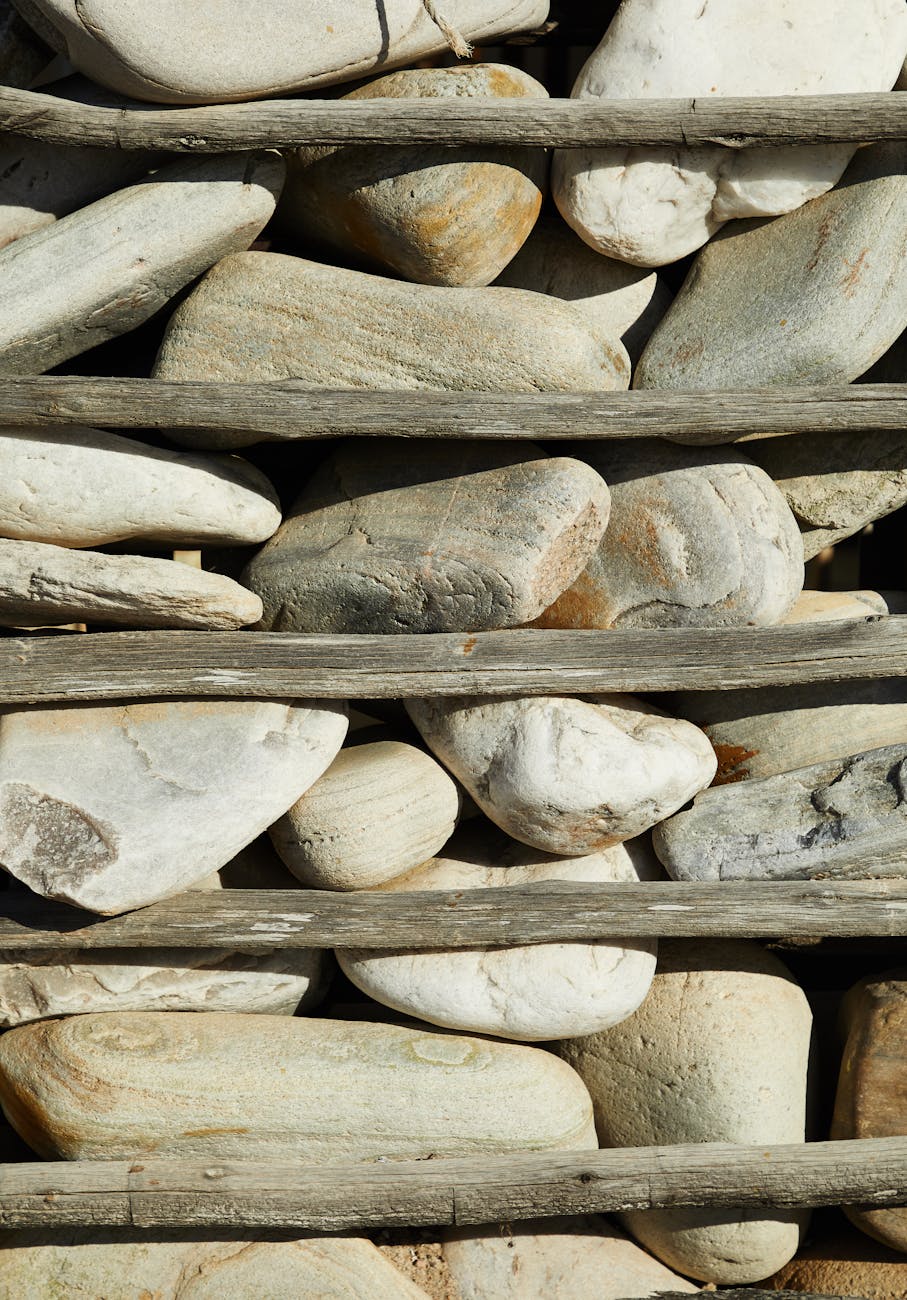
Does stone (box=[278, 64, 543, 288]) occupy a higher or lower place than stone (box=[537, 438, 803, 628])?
higher

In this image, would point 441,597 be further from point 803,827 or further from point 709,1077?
point 709,1077

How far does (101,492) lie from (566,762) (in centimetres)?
105

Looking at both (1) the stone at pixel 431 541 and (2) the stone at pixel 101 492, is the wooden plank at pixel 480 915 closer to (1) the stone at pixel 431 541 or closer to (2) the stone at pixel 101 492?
(1) the stone at pixel 431 541

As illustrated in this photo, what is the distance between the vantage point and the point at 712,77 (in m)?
2.32

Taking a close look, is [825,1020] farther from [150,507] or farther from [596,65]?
[596,65]

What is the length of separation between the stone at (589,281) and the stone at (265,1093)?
1.58m

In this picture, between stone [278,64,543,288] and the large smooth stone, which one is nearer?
stone [278,64,543,288]

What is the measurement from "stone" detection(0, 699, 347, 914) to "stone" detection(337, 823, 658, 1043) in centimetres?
38

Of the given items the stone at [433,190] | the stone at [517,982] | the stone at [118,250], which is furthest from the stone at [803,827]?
the stone at [118,250]

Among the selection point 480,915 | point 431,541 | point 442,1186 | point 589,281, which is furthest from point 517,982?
point 589,281

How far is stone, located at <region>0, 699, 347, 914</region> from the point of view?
2266mm

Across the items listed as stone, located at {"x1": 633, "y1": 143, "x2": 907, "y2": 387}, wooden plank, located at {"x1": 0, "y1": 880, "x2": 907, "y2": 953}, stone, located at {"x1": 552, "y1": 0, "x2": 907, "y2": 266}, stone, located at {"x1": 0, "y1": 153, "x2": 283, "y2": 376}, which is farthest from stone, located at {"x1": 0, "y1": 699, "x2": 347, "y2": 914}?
stone, located at {"x1": 552, "y1": 0, "x2": 907, "y2": 266}

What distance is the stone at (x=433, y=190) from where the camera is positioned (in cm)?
229

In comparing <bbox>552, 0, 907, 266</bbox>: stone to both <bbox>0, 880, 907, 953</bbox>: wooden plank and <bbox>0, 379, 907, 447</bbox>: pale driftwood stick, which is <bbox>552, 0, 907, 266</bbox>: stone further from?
<bbox>0, 880, 907, 953</bbox>: wooden plank
